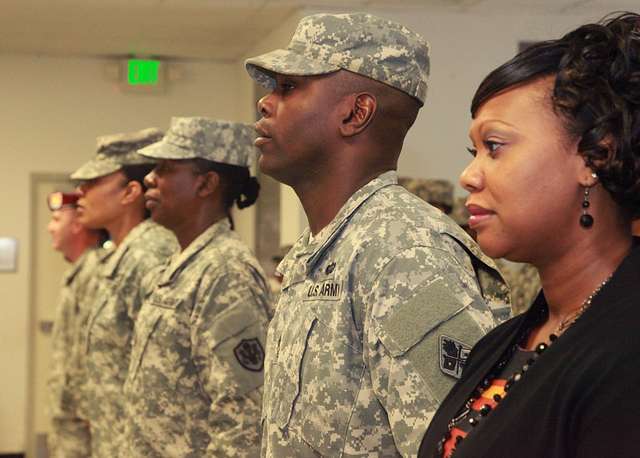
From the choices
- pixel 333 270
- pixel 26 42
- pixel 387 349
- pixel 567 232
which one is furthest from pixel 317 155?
pixel 26 42

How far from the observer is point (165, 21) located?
650 centimetres

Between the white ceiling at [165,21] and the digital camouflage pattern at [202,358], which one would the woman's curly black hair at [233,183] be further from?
the white ceiling at [165,21]

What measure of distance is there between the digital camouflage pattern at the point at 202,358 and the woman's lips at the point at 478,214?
1508 mm

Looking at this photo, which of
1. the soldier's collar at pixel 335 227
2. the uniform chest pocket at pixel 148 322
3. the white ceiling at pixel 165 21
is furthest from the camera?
the white ceiling at pixel 165 21

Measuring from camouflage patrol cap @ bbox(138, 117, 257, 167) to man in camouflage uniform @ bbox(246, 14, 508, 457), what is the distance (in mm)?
1263

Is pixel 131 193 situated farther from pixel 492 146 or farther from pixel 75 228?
pixel 492 146

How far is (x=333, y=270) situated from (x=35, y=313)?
20.8 ft

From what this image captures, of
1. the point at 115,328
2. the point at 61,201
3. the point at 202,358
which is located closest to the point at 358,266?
the point at 202,358

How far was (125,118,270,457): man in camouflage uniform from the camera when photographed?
2.83m

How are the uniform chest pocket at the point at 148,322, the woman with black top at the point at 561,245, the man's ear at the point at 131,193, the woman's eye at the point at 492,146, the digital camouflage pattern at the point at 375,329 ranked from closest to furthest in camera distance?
the woman with black top at the point at 561,245 < the woman's eye at the point at 492,146 < the digital camouflage pattern at the point at 375,329 < the uniform chest pocket at the point at 148,322 < the man's ear at the point at 131,193

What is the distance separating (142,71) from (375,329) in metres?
6.39

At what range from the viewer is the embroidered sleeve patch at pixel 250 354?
286 centimetres

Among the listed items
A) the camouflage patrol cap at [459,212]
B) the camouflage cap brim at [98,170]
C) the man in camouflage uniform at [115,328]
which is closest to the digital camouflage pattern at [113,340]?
the man in camouflage uniform at [115,328]

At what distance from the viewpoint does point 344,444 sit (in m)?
1.73
